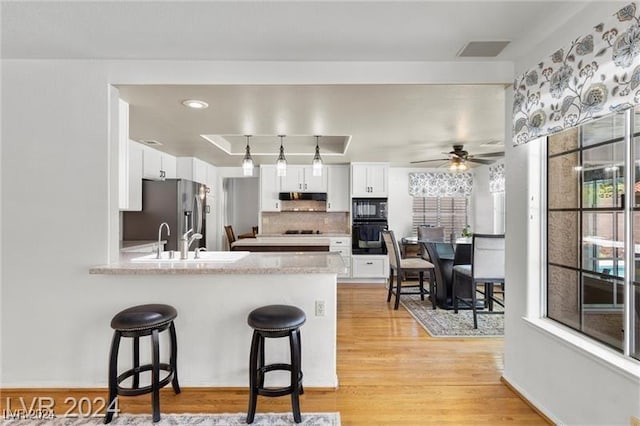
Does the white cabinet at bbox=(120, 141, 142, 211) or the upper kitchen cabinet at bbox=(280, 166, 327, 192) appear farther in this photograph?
the upper kitchen cabinet at bbox=(280, 166, 327, 192)

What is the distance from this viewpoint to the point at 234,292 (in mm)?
2301

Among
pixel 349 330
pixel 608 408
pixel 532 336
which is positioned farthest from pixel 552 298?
pixel 349 330

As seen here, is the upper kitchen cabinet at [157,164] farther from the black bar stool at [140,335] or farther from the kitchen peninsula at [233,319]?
the black bar stool at [140,335]

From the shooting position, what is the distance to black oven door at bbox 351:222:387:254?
5.67 metres

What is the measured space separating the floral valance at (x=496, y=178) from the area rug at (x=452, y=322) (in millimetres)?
2636

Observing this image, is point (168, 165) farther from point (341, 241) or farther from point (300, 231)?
point (341, 241)

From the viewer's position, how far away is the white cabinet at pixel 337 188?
6.02m

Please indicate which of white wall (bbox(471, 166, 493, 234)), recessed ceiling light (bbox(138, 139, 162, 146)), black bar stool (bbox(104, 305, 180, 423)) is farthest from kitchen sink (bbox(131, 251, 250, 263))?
white wall (bbox(471, 166, 493, 234))

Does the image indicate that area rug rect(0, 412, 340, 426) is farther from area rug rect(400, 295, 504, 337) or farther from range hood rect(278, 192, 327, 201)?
range hood rect(278, 192, 327, 201)

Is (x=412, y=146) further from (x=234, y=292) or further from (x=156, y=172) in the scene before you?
(x=156, y=172)

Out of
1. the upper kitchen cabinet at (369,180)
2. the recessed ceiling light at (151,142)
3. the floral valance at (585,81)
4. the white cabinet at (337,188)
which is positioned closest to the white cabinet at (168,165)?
the recessed ceiling light at (151,142)

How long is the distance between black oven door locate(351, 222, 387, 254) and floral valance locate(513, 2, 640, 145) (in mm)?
3689

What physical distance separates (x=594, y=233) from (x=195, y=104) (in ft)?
9.88

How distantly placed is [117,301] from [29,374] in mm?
797
